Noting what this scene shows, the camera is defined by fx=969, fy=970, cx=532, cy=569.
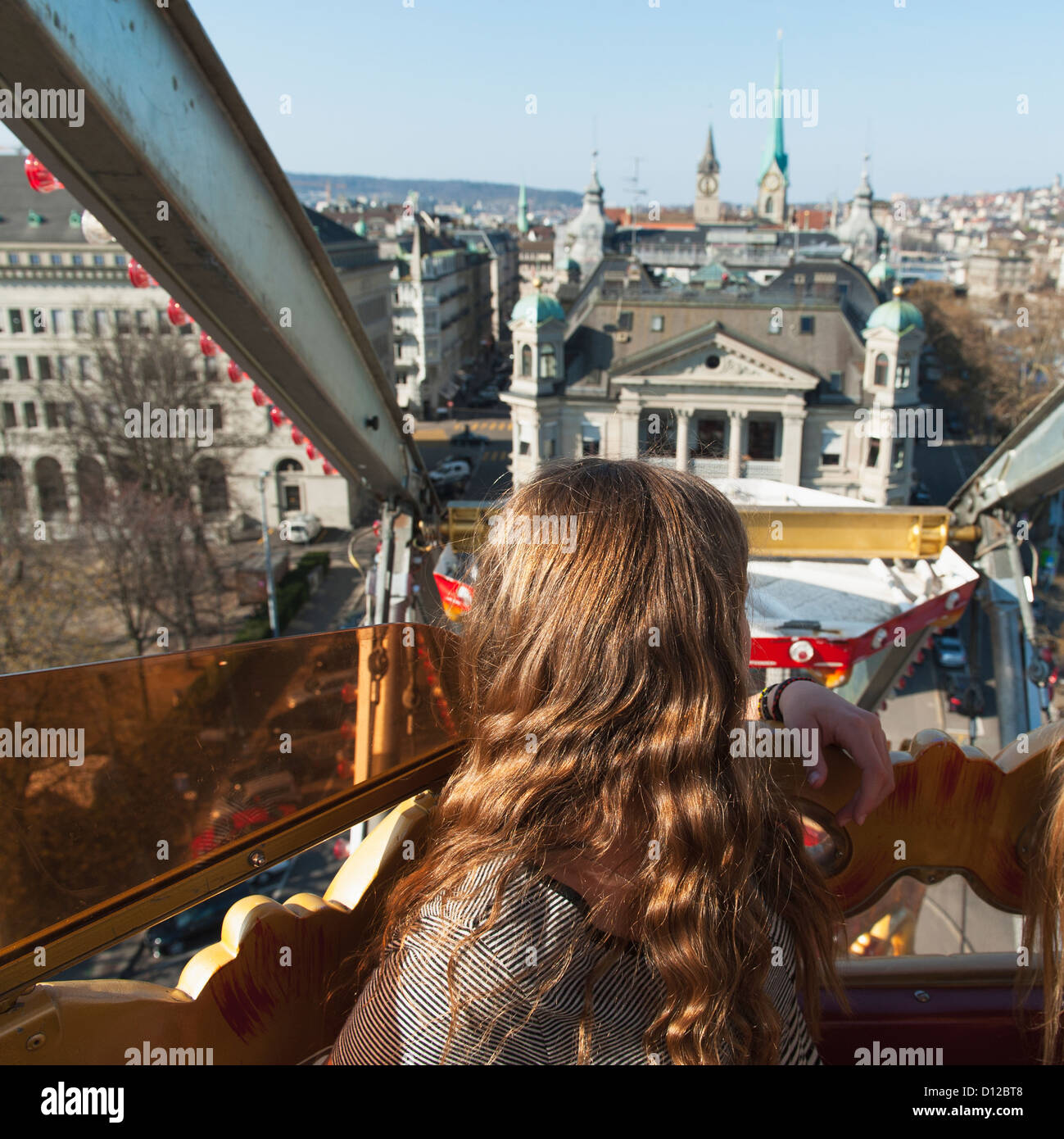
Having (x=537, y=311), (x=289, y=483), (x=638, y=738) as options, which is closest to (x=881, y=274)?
(x=537, y=311)

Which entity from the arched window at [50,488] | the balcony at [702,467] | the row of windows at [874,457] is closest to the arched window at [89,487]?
the arched window at [50,488]

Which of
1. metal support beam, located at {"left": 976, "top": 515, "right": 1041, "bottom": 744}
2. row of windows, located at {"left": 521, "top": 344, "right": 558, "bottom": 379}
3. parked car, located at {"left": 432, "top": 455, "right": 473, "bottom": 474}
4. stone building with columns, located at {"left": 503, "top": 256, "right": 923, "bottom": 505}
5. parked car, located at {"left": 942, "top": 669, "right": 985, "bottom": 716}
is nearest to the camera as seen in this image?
metal support beam, located at {"left": 976, "top": 515, "right": 1041, "bottom": 744}

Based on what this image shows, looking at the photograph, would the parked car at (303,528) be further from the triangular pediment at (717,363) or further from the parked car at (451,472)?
the triangular pediment at (717,363)

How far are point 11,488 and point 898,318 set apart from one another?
2676 centimetres

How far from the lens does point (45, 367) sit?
33.4 meters

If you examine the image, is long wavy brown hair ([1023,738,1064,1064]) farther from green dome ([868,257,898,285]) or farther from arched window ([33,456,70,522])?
green dome ([868,257,898,285])

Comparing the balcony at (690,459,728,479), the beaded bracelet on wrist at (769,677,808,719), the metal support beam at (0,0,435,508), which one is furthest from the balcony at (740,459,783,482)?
the beaded bracelet on wrist at (769,677,808,719)

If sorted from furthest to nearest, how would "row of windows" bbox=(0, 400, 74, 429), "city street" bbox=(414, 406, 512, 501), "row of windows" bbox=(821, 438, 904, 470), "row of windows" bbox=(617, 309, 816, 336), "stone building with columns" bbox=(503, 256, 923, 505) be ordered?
"city street" bbox=(414, 406, 512, 501) < "row of windows" bbox=(0, 400, 74, 429) < "row of windows" bbox=(617, 309, 816, 336) < "row of windows" bbox=(821, 438, 904, 470) < "stone building with columns" bbox=(503, 256, 923, 505)

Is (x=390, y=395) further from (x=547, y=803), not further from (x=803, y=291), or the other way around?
(x=803, y=291)

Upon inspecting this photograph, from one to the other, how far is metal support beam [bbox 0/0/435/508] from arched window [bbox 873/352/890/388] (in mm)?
28611

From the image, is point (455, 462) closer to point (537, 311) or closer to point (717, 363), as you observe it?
point (537, 311)

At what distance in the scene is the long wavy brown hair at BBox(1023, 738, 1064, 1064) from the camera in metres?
2.19

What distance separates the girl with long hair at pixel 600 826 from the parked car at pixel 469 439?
39.6 meters

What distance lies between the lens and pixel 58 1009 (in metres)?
1.63
